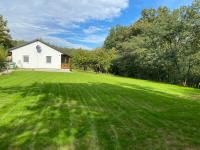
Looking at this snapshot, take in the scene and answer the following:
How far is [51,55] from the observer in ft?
127

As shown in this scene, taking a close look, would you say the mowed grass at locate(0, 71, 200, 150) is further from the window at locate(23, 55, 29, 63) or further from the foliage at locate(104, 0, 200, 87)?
the window at locate(23, 55, 29, 63)

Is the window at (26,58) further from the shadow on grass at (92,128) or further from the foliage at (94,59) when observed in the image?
the shadow on grass at (92,128)

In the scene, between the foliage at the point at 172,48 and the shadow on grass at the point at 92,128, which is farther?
the foliage at the point at 172,48

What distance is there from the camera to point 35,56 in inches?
1517

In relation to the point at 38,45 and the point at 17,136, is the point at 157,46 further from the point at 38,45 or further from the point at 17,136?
the point at 17,136

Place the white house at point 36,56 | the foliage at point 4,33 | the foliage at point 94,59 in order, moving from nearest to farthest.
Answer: the white house at point 36,56 → the foliage at point 94,59 → the foliage at point 4,33

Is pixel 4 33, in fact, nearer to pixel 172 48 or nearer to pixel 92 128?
pixel 172 48

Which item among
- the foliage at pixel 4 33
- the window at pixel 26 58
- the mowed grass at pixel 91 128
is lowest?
the mowed grass at pixel 91 128

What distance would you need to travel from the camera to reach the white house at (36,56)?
A: 3822 cm

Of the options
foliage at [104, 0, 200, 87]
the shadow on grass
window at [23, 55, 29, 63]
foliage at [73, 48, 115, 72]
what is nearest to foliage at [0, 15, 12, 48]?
window at [23, 55, 29, 63]

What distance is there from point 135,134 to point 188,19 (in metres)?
26.1

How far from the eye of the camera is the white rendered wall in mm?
38219

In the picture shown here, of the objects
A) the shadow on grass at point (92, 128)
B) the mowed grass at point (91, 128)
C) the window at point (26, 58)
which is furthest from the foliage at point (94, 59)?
the shadow on grass at point (92, 128)

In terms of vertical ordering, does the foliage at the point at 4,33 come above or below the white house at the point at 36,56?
above
